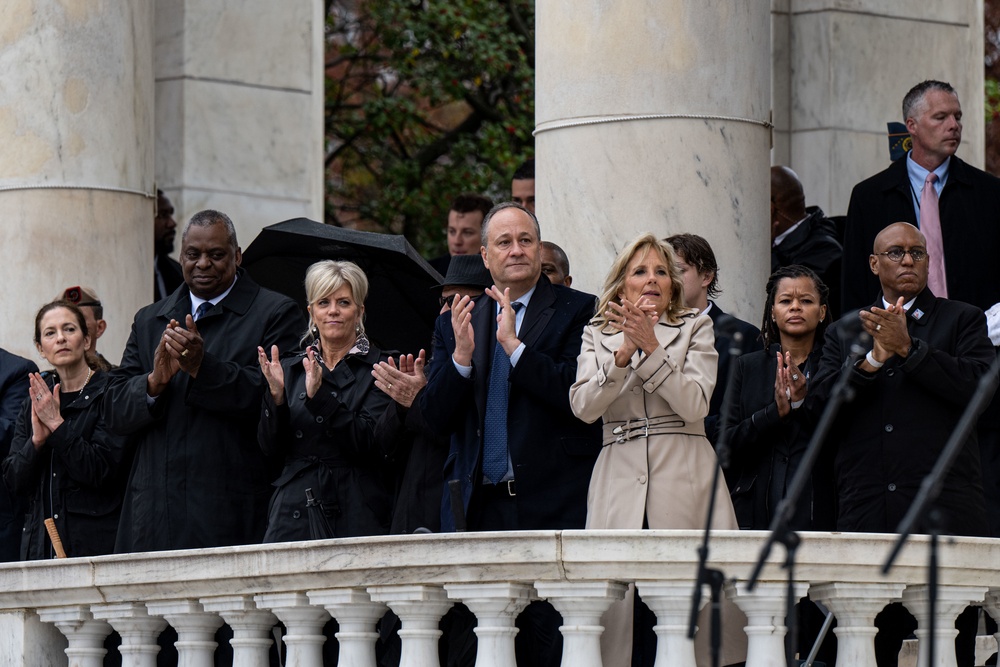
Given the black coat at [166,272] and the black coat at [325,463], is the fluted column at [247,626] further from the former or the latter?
the black coat at [166,272]

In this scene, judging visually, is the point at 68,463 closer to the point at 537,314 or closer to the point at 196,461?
the point at 196,461

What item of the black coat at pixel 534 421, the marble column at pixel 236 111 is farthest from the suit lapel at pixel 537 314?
the marble column at pixel 236 111

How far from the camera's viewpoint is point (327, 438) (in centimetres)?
896

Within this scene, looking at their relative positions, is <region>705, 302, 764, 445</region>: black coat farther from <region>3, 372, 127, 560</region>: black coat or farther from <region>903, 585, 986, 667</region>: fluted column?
<region>3, 372, 127, 560</region>: black coat

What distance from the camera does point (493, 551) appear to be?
7070mm

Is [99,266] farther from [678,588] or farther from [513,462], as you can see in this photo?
[678,588]

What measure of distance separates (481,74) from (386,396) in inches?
652

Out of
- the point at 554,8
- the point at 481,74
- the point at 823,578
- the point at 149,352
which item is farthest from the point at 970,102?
the point at 481,74

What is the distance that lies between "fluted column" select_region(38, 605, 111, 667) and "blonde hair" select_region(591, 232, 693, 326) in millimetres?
2495

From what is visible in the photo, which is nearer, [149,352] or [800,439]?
[800,439]

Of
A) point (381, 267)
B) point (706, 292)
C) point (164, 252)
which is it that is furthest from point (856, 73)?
point (706, 292)

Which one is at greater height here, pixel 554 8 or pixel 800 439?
pixel 554 8

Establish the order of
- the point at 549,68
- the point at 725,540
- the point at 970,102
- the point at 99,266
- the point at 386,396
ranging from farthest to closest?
the point at 970,102
the point at 99,266
the point at 549,68
the point at 386,396
the point at 725,540

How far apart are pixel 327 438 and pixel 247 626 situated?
1.41m
